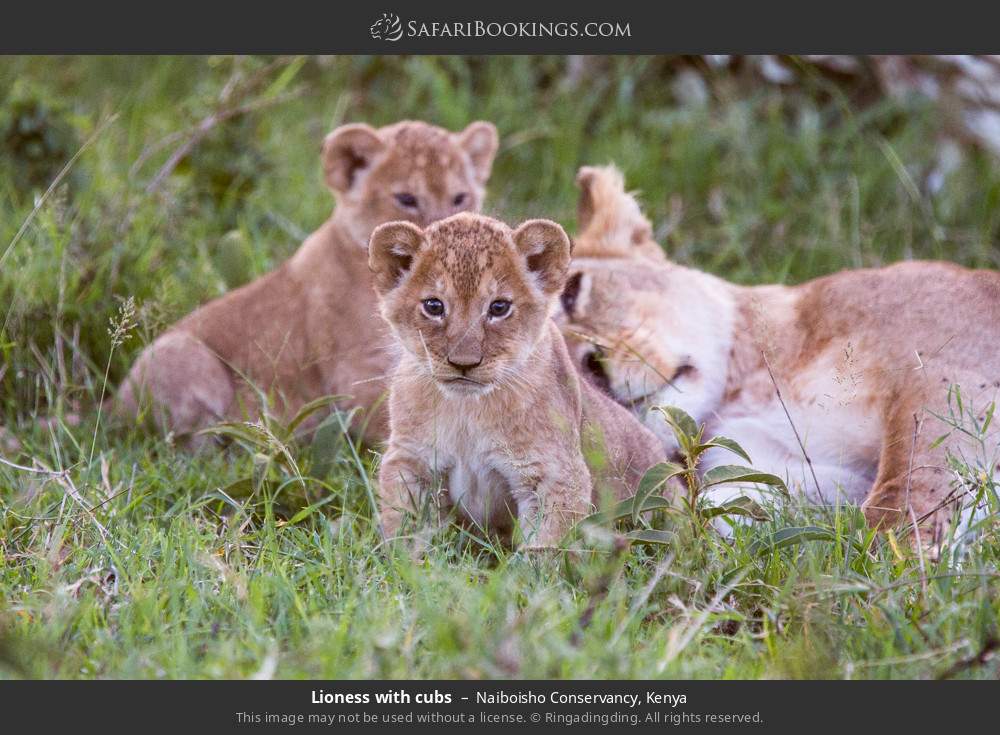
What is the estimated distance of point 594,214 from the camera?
5.68 meters

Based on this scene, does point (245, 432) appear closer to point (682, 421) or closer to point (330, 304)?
point (682, 421)

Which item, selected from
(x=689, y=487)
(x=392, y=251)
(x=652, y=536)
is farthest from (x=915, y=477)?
(x=392, y=251)

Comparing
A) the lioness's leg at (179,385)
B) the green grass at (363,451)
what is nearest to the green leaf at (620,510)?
the green grass at (363,451)

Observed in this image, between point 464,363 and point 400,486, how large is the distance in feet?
1.65

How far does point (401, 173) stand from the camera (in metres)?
5.90

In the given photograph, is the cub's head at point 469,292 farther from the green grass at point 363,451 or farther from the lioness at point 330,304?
the lioness at point 330,304

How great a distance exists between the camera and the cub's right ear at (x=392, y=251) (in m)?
A: 3.86

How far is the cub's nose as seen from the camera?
364 centimetres

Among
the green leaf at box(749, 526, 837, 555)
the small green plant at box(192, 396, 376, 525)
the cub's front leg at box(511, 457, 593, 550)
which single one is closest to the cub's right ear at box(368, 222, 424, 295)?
the small green plant at box(192, 396, 376, 525)

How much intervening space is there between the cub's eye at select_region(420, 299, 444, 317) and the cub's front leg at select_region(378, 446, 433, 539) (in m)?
0.44

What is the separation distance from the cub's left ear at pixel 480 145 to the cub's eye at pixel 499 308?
7.91 ft

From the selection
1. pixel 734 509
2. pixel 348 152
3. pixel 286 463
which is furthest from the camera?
pixel 348 152

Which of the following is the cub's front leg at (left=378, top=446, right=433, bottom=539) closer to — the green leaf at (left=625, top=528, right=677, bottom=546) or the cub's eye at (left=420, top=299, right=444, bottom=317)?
the cub's eye at (left=420, top=299, right=444, bottom=317)

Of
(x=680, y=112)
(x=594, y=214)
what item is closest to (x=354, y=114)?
(x=680, y=112)
